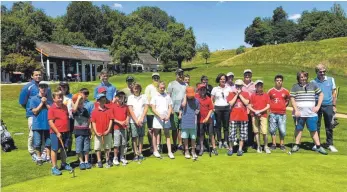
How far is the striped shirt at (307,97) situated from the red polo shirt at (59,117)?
20.2 feet

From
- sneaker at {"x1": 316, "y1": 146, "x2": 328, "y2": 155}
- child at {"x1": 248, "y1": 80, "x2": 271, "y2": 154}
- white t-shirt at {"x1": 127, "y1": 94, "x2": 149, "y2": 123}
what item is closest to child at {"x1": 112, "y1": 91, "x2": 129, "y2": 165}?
white t-shirt at {"x1": 127, "y1": 94, "x2": 149, "y2": 123}

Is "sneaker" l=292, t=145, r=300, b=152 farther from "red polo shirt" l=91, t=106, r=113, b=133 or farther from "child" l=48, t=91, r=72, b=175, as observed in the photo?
"child" l=48, t=91, r=72, b=175

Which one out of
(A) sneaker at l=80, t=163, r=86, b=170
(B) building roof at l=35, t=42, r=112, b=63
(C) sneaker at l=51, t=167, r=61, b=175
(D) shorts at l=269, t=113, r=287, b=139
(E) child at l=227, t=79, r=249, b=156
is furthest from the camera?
(B) building roof at l=35, t=42, r=112, b=63

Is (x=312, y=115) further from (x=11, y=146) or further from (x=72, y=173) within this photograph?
(x=11, y=146)

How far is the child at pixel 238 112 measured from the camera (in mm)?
9344

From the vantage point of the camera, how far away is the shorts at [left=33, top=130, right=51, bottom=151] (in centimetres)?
846

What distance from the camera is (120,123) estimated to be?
28.0 feet

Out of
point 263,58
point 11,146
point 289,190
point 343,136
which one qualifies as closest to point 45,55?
point 263,58

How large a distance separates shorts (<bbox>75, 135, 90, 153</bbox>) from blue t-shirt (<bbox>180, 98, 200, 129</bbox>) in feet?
7.88

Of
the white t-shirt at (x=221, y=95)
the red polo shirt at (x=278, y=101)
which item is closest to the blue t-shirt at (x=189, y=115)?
the white t-shirt at (x=221, y=95)

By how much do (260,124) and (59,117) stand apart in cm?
536

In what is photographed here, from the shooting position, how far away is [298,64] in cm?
5144

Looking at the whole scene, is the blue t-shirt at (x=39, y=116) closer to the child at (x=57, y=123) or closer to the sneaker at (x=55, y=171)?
the child at (x=57, y=123)

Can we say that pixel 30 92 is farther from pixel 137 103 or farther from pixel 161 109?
pixel 161 109
